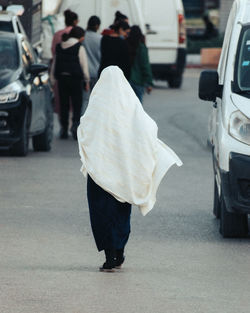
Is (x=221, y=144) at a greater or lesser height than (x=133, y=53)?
greater

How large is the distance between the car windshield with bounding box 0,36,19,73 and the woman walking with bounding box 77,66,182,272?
7.69m

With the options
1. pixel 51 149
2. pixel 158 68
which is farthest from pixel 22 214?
pixel 158 68

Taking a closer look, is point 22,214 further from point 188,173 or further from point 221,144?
point 188,173

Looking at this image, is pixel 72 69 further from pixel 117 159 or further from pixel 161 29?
pixel 161 29

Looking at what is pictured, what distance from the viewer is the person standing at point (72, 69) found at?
18141mm

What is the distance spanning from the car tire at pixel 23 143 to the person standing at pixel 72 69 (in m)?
2.28

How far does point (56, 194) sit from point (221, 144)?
3.21 m

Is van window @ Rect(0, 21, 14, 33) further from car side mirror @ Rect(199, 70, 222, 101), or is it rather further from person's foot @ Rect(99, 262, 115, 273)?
person's foot @ Rect(99, 262, 115, 273)

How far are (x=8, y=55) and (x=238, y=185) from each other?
7338 mm

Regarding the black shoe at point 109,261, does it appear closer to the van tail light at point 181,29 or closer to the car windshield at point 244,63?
the car windshield at point 244,63

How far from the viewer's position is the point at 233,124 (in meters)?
9.73

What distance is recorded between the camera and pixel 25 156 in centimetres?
1631

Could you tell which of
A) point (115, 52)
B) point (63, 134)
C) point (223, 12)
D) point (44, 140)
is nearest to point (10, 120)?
point (44, 140)

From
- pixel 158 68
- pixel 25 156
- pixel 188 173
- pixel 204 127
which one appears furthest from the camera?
pixel 158 68
